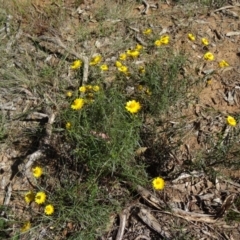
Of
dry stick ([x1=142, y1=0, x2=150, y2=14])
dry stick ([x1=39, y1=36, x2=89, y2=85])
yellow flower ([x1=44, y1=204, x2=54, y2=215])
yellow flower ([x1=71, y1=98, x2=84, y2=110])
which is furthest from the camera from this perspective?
dry stick ([x1=142, y1=0, x2=150, y2=14])

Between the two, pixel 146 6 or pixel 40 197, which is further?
pixel 146 6

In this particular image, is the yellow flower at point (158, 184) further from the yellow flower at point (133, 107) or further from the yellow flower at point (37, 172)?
the yellow flower at point (37, 172)

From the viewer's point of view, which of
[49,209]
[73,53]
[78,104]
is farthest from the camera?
[73,53]

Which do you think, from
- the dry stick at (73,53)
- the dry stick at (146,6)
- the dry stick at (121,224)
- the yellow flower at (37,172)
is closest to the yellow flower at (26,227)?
the yellow flower at (37,172)

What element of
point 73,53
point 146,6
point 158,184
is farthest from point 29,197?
point 146,6

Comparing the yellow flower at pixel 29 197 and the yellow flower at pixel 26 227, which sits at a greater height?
the yellow flower at pixel 29 197

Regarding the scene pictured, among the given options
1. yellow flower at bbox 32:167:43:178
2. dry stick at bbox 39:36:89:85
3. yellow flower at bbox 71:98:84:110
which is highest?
yellow flower at bbox 71:98:84:110

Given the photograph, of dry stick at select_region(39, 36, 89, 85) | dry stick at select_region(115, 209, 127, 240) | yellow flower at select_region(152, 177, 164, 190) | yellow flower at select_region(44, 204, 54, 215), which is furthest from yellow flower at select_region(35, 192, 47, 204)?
dry stick at select_region(39, 36, 89, 85)

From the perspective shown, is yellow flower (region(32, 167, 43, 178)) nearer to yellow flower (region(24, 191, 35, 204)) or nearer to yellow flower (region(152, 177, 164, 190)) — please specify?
yellow flower (region(24, 191, 35, 204))

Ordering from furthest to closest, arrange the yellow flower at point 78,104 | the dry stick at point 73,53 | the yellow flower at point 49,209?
the dry stick at point 73,53 < the yellow flower at point 78,104 < the yellow flower at point 49,209

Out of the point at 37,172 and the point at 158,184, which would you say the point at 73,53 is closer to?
the point at 37,172

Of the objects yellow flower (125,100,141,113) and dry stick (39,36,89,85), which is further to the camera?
dry stick (39,36,89,85)

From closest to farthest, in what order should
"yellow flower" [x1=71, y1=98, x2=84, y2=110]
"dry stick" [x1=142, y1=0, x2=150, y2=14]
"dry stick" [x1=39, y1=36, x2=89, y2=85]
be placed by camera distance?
"yellow flower" [x1=71, y1=98, x2=84, y2=110], "dry stick" [x1=39, y1=36, x2=89, y2=85], "dry stick" [x1=142, y1=0, x2=150, y2=14]

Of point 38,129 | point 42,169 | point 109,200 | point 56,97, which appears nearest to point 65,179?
point 42,169
